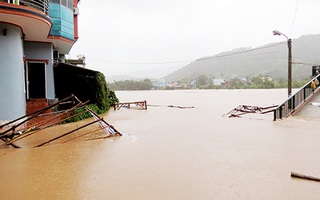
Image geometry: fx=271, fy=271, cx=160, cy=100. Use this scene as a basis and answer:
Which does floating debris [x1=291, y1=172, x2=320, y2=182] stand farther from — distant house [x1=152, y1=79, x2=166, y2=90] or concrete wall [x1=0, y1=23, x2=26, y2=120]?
distant house [x1=152, y1=79, x2=166, y2=90]

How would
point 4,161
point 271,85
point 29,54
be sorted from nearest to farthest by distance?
1. point 4,161
2. point 29,54
3. point 271,85

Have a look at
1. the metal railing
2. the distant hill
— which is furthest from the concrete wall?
the distant hill

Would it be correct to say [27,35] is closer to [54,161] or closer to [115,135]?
[115,135]

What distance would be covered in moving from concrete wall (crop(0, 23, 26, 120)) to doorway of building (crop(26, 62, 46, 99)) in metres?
4.31

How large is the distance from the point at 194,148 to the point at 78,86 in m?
13.3

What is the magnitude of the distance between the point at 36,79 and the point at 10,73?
4909 millimetres

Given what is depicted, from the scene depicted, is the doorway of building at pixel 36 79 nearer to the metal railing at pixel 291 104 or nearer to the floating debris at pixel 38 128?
the floating debris at pixel 38 128

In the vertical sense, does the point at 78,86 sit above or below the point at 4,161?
above

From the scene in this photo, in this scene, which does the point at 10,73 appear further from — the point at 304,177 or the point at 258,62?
the point at 258,62

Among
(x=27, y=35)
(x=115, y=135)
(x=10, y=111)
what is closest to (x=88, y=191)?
(x=115, y=135)

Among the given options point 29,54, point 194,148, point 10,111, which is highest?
point 29,54

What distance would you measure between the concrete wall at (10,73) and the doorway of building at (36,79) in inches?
170

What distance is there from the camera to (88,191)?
4793mm

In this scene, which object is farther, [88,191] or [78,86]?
[78,86]
